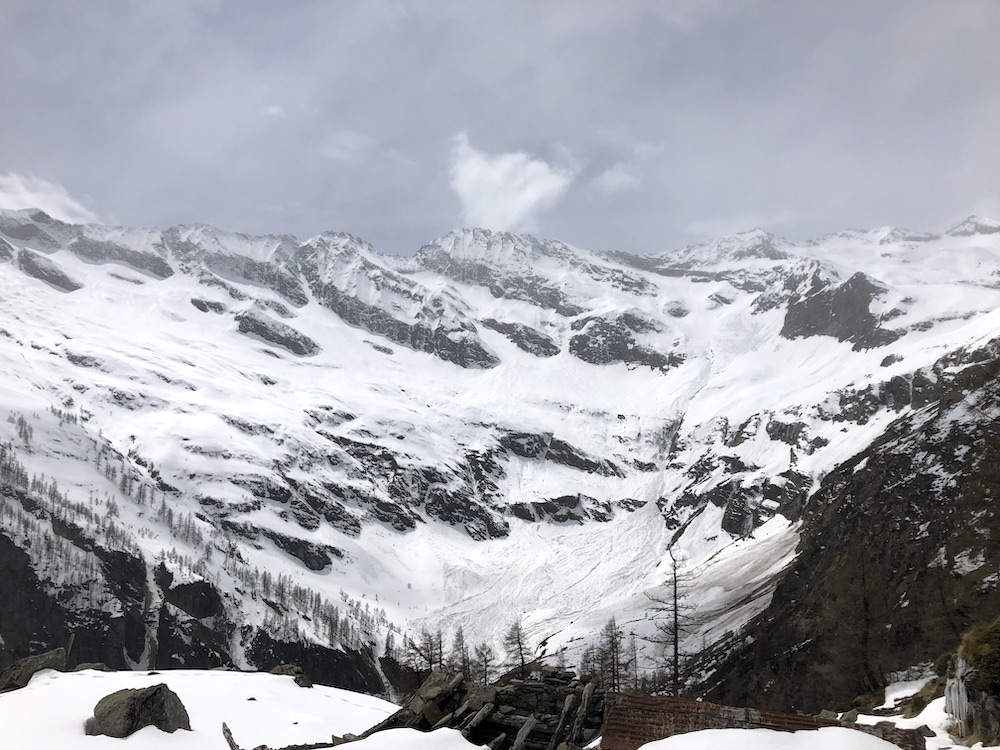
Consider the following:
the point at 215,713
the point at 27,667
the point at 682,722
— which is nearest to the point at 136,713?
the point at 215,713

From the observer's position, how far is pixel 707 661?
85.5 m

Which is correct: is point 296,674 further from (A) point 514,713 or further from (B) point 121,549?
(B) point 121,549

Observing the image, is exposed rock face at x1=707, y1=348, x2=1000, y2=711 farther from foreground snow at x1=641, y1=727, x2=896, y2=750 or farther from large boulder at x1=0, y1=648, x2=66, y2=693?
large boulder at x1=0, y1=648, x2=66, y2=693

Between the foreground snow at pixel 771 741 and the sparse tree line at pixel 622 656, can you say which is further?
the sparse tree line at pixel 622 656

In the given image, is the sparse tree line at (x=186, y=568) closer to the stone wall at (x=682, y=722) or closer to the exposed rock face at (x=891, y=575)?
the exposed rock face at (x=891, y=575)

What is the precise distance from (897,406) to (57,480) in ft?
738

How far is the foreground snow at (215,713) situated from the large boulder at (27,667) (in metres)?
0.48

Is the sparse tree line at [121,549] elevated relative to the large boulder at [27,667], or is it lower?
elevated

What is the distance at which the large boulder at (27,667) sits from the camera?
26.6m

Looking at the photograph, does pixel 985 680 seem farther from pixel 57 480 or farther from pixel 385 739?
pixel 57 480

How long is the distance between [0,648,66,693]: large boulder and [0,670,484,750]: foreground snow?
0.48m

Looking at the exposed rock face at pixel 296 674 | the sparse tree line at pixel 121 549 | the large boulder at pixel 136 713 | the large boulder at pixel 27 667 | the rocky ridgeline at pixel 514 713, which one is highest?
the sparse tree line at pixel 121 549

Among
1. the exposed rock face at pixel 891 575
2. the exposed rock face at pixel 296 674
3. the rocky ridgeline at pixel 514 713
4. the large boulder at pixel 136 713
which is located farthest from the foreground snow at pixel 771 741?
the exposed rock face at pixel 891 575

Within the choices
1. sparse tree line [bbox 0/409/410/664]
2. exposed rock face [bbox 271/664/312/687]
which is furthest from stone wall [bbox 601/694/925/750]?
sparse tree line [bbox 0/409/410/664]
